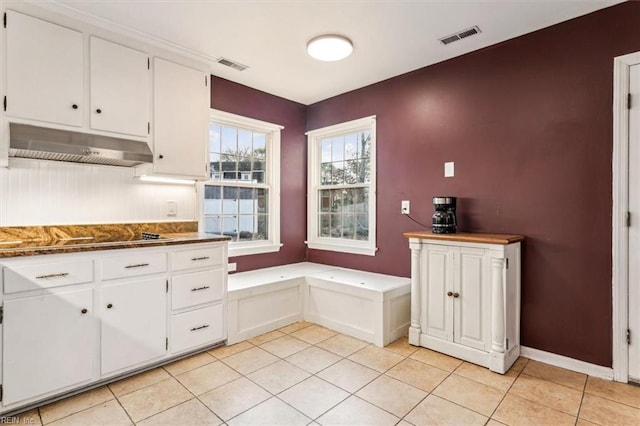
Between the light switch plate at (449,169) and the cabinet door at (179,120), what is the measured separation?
2.23 meters

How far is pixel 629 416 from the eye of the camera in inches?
72.5

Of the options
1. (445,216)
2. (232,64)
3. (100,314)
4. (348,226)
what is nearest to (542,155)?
(445,216)

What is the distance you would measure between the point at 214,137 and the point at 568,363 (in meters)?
3.66

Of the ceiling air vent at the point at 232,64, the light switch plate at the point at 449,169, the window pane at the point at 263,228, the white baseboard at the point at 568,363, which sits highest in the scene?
the ceiling air vent at the point at 232,64

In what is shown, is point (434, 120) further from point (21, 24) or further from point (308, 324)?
point (21, 24)

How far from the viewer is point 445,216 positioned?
9.22 feet

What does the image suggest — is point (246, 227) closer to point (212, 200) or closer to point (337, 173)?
point (212, 200)

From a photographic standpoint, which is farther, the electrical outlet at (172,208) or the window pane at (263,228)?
the window pane at (263,228)

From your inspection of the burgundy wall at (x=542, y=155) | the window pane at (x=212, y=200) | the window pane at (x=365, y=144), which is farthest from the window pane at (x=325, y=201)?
the window pane at (x=212, y=200)

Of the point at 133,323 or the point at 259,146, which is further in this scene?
the point at 259,146

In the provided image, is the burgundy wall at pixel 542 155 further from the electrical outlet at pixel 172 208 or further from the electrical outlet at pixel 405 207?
the electrical outlet at pixel 172 208

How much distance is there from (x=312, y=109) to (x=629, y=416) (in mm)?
3929

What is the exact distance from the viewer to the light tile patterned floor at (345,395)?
184cm

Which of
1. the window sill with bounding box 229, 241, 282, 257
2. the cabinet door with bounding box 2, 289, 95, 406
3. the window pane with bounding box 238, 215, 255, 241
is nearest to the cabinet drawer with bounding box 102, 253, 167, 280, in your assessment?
the cabinet door with bounding box 2, 289, 95, 406
